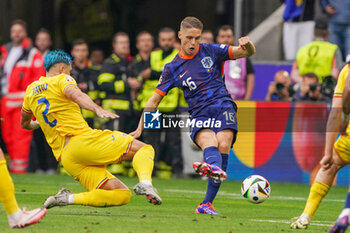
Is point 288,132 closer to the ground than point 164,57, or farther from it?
closer to the ground

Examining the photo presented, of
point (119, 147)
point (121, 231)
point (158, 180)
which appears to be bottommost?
point (158, 180)

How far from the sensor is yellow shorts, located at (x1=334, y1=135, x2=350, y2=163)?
8.30 meters

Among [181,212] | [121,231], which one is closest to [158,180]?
[181,212]

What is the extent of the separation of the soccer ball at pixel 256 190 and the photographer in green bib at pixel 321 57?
5810 millimetres

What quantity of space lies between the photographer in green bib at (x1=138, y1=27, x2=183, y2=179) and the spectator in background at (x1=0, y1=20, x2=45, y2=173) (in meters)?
2.12

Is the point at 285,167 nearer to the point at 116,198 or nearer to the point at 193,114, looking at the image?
the point at 193,114

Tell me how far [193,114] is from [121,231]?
2511 mm

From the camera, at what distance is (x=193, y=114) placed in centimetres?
1037

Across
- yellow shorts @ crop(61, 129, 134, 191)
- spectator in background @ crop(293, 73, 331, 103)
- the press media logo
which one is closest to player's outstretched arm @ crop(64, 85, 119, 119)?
yellow shorts @ crop(61, 129, 134, 191)

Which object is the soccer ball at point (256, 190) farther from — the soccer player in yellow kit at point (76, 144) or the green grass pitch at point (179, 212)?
the soccer player in yellow kit at point (76, 144)

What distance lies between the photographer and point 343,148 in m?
8.42

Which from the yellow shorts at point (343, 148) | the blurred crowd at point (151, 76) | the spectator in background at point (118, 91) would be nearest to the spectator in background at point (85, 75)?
the blurred crowd at point (151, 76)

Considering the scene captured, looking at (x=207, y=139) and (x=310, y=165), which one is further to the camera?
(x=310, y=165)

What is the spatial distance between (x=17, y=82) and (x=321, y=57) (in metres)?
5.57
